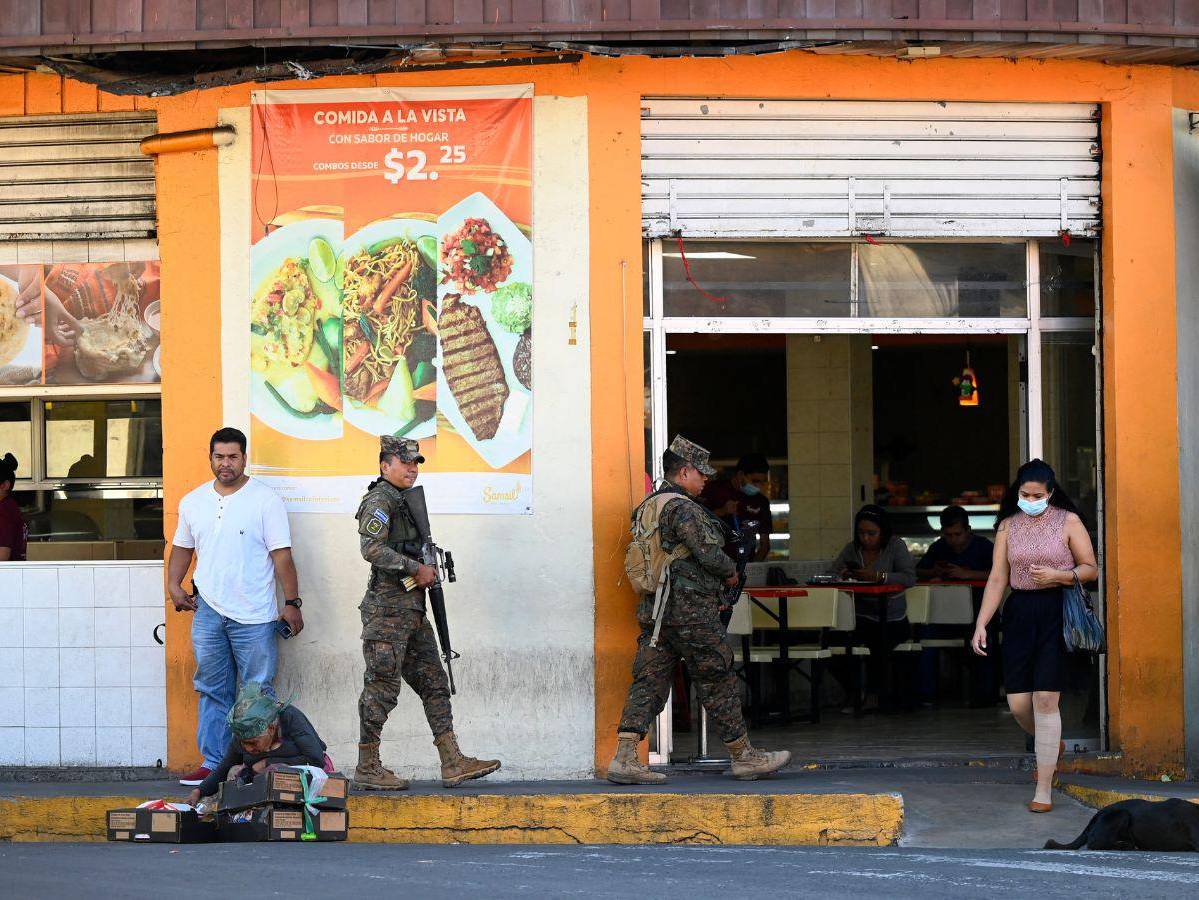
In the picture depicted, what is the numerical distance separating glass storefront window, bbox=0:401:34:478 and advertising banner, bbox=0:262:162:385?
409 millimetres

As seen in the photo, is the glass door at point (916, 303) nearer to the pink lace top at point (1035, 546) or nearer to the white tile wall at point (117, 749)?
the pink lace top at point (1035, 546)

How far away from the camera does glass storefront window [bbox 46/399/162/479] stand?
34.0 ft

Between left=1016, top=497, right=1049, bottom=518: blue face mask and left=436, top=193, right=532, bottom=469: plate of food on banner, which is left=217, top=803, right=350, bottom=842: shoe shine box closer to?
left=436, top=193, right=532, bottom=469: plate of food on banner

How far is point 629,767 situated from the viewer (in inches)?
354

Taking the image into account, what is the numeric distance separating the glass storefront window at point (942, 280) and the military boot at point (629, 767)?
9.64 ft

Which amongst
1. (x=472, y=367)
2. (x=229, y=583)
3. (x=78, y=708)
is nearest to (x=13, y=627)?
(x=78, y=708)

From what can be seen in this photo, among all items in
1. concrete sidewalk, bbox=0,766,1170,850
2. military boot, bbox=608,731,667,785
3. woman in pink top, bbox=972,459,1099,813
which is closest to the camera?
concrete sidewalk, bbox=0,766,1170,850

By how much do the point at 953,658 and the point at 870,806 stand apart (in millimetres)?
5397

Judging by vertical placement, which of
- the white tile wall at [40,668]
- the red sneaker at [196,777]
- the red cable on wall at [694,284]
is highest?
the red cable on wall at [694,284]

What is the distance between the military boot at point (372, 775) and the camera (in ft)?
29.2

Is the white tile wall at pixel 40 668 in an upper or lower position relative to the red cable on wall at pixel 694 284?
lower

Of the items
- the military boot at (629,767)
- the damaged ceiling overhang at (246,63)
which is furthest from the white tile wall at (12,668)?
the military boot at (629,767)

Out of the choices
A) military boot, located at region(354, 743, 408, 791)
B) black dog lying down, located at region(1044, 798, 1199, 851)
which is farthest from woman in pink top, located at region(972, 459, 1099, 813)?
military boot, located at region(354, 743, 408, 791)

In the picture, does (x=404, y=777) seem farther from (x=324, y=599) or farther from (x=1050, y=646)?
(x=1050, y=646)
